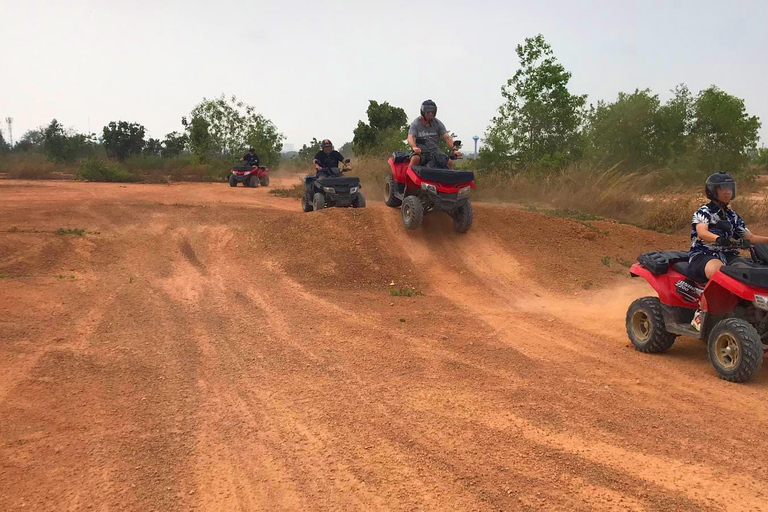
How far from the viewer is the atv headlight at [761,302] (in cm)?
537

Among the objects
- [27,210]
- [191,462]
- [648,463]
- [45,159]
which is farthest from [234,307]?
[45,159]

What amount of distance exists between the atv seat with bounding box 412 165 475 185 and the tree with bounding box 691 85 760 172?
18.7m

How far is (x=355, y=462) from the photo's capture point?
160 inches

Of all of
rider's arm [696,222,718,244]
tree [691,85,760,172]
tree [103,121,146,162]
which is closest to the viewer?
rider's arm [696,222,718,244]

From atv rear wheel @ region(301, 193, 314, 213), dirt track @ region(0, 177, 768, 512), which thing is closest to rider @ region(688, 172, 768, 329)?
dirt track @ region(0, 177, 768, 512)

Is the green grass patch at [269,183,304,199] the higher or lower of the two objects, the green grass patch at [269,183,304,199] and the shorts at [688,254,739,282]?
the lower

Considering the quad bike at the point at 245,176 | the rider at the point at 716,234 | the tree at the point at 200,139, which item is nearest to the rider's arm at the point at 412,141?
the rider at the point at 716,234

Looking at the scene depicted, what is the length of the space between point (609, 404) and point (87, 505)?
3751 millimetres

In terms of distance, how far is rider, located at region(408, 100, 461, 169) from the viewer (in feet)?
39.3

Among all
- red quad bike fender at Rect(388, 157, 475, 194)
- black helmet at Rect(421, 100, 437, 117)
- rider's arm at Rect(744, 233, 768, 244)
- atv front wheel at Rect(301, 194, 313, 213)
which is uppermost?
black helmet at Rect(421, 100, 437, 117)

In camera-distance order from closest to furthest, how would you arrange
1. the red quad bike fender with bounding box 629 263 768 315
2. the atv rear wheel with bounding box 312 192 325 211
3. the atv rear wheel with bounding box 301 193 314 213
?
the red quad bike fender with bounding box 629 263 768 315 < the atv rear wheel with bounding box 312 192 325 211 < the atv rear wheel with bounding box 301 193 314 213

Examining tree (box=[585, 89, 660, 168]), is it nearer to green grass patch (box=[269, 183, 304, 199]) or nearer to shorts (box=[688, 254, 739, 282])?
green grass patch (box=[269, 183, 304, 199])

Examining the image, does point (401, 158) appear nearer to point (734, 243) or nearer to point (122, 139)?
point (734, 243)

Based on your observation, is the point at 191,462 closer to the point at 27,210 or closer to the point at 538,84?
the point at 27,210
